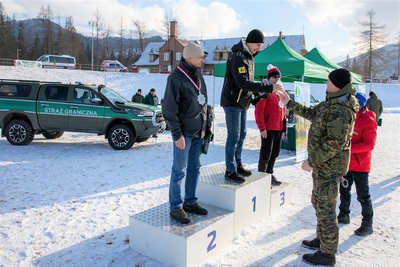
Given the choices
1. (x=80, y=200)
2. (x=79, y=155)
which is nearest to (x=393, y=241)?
(x=80, y=200)

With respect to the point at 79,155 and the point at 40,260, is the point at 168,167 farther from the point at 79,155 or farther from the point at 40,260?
the point at 40,260

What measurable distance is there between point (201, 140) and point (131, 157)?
510 centimetres

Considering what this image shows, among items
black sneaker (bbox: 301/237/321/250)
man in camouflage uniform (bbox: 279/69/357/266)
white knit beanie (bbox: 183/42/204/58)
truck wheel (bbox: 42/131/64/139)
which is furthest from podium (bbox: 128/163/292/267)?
truck wheel (bbox: 42/131/64/139)

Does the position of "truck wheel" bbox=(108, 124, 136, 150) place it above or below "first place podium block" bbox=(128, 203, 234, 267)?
above

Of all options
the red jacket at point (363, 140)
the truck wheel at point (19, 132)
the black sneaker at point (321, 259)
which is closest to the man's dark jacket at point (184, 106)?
the black sneaker at point (321, 259)

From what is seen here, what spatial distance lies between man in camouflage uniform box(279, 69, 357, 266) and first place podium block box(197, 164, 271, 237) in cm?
87

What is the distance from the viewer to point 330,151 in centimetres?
316

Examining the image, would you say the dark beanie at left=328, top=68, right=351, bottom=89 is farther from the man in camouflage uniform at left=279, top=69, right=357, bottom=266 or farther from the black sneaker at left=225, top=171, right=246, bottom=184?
the black sneaker at left=225, top=171, right=246, bottom=184

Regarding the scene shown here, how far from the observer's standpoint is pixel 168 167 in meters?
7.34

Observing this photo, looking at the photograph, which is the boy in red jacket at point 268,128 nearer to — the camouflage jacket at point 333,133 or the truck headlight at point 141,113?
the camouflage jacket at point 333,133

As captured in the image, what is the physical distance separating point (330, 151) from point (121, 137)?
23.0ft

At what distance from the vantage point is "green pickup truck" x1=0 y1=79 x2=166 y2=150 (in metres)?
9.15

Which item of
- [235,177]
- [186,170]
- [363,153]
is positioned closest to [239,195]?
[235,177]

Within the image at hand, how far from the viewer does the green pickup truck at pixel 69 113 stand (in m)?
9.15
